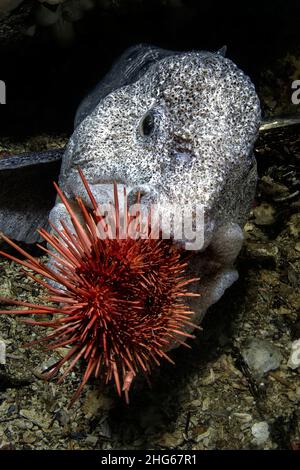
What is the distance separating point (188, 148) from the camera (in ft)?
8.46

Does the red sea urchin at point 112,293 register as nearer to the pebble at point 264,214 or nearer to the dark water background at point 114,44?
the pebble at point 264,214

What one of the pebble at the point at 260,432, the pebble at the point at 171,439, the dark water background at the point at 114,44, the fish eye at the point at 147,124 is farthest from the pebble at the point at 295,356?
the dark water background at the point at 114,44

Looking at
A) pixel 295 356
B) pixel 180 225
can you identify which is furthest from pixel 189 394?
pixel 180 225

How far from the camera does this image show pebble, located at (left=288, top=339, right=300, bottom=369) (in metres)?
A: 3.39

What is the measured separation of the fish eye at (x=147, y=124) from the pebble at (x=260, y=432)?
200 centimetres

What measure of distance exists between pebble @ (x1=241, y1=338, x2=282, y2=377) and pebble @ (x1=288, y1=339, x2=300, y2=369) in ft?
0.25

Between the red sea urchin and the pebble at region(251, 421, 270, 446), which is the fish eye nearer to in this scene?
the red sea urchin

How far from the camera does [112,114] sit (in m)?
2.96

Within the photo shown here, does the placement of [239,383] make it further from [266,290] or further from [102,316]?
[102,316]

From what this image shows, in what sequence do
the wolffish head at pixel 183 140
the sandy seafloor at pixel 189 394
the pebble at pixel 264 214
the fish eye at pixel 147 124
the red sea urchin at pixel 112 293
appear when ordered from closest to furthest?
the red sea urchin at pixel 112 293
the wolffish head at pixel 183 140
the fish eye at pixel 147 124
the sandy seafloor at pixel 189 394
the pebble at pixel 264 214

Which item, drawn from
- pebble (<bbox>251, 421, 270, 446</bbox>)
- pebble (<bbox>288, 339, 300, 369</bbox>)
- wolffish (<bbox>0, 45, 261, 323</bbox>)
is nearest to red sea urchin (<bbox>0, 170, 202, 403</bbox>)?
wolffish (<bbox>0, 45, 261, 323</bbox>)

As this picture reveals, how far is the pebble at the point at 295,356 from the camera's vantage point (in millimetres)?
3387

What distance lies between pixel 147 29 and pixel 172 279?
275 cm
